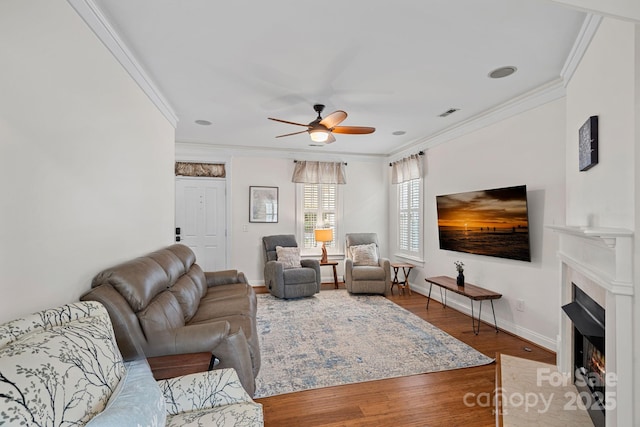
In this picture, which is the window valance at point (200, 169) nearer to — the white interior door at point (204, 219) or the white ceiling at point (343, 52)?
the white interior door at point (204, 219)

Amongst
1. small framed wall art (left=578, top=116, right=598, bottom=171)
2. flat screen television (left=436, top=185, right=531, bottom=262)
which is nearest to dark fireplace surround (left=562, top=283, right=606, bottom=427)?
small framed wall art (left=578, top=116, right=598, bottom=171)

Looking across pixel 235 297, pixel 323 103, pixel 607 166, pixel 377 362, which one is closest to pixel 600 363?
pixel 607 166

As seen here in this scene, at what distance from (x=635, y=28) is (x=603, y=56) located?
0.48 meters

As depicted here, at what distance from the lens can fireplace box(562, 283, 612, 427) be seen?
69.8 inches

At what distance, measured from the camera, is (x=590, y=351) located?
2.05 meters

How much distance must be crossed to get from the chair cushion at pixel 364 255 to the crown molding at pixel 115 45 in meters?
3.72

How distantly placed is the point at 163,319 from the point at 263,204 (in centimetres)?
400

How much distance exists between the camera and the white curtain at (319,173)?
5941 mm

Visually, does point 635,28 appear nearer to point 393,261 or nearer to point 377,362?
point 377,362

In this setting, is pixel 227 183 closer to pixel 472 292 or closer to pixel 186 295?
pixel 186 295

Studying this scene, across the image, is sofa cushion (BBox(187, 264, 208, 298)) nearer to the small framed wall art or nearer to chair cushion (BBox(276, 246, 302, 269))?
chair cushion (BBox(276, 246, 302, 269))

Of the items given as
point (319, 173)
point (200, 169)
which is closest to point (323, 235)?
point (319, 173)

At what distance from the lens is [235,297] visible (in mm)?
3000

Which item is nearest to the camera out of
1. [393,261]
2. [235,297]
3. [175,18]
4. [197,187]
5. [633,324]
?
[633,324]
